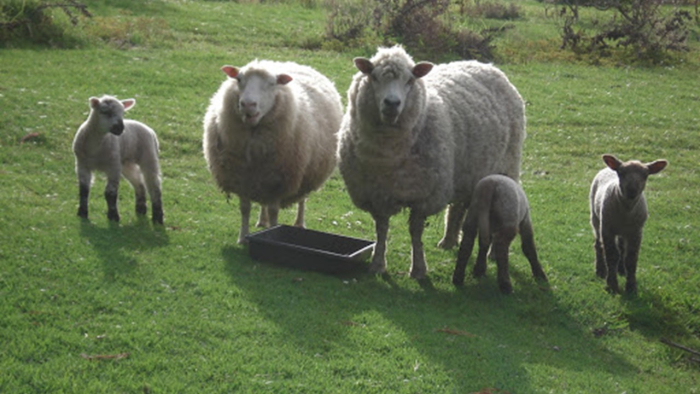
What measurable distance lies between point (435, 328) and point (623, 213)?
278cm

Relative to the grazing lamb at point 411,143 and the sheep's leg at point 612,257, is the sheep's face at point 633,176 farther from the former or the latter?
the grazing lamb at point 411,143

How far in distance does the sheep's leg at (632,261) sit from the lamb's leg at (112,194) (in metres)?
5.89

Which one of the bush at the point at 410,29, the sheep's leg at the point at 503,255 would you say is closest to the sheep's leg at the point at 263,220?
the sheep's leg at the point at 503,255

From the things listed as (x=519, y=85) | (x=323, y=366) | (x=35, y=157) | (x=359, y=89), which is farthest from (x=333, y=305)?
(x=519, y=85)

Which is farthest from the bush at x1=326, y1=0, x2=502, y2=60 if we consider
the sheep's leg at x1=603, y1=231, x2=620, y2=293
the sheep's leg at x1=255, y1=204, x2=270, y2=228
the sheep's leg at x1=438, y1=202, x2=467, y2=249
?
the sheep's leg at x1=603, y1=231, x2=620, y2=293

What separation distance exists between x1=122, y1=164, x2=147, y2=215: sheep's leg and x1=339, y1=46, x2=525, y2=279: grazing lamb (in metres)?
2.74

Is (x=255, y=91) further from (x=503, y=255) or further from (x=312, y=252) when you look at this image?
(x=503, y=255)

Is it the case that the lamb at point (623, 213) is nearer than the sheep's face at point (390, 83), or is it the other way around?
the sheep's face at point (390, 83)

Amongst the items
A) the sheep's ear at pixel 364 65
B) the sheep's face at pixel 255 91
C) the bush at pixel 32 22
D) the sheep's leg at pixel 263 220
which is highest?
the sheep's ear at pixel 364 65

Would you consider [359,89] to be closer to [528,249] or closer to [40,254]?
[528,249]

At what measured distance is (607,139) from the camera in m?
16.9

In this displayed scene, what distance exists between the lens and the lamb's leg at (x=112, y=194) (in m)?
9.43

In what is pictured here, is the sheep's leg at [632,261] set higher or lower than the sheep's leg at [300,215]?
higher

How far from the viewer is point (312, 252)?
8.64 metres
